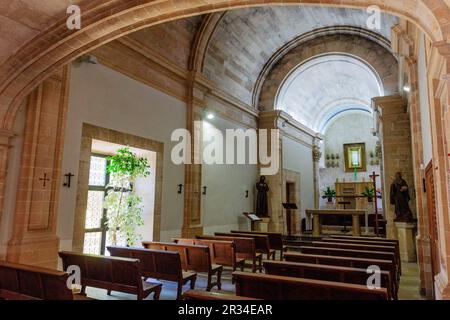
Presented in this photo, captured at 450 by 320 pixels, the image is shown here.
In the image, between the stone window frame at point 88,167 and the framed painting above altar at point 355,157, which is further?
the framed painting above altar at point 355,157

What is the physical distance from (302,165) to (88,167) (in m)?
9.81

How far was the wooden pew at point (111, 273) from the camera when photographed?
128 inches

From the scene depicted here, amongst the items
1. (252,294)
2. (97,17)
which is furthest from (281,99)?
(252,294)

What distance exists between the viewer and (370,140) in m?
16.9

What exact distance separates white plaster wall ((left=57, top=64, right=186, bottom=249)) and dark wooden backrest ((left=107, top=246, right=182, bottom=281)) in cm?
116

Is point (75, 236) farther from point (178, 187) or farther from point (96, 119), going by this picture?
point (178, 187)

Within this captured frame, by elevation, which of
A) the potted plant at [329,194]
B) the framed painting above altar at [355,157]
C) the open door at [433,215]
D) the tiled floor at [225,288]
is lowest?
the tiled floor at [225,288]

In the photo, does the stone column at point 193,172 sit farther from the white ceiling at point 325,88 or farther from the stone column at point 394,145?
the stone column at point 394,145

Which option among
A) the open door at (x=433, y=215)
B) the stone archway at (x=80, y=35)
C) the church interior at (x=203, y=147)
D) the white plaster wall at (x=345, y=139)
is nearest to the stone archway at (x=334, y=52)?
the church interior at (x=203, y=147)

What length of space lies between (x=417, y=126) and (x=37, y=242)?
19.6ft

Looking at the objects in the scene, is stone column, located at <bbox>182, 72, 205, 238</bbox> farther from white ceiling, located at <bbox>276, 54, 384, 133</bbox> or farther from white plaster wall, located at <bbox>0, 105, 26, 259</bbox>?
white ceiling, located at <bbox>276, 54, 384, 133</bbox>

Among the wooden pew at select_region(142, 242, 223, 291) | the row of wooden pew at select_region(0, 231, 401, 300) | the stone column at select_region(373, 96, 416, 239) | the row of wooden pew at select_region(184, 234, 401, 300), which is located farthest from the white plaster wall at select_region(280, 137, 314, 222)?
the row of wooden pew at select_region(184, 234, 401, 300)

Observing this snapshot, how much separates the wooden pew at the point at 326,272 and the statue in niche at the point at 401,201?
4.95 m
